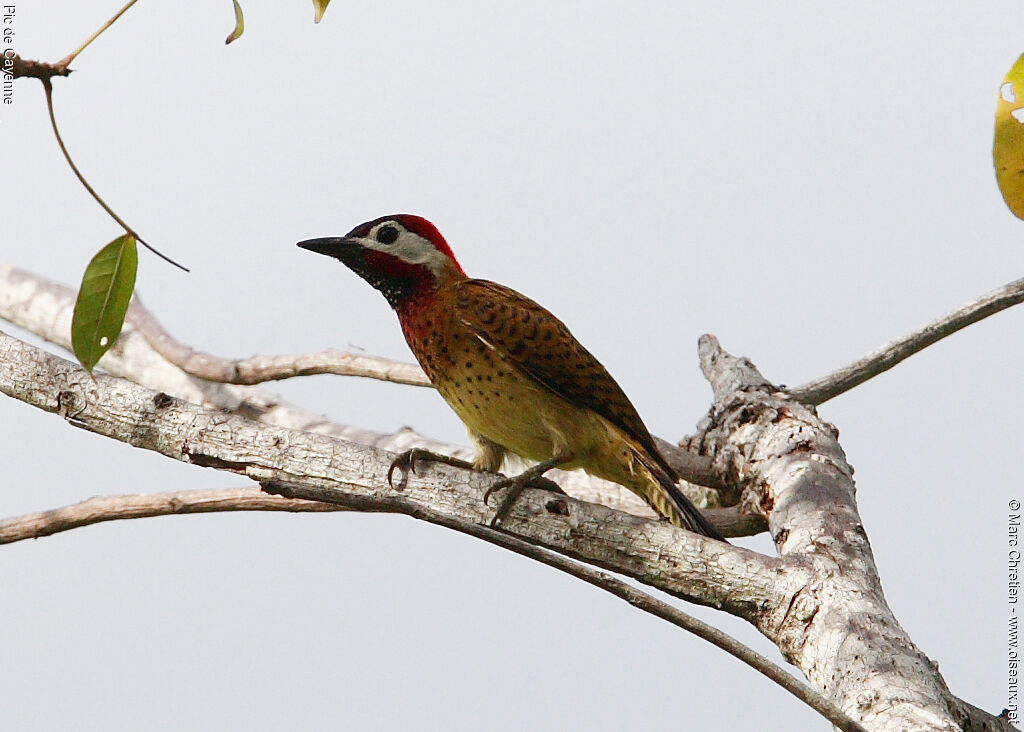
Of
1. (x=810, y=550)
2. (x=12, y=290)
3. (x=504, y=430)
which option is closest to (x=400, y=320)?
(x=504, y=430)

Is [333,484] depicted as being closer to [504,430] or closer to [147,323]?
[504,430]

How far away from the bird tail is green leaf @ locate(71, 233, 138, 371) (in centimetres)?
154

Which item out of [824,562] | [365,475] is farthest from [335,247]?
[824,562]

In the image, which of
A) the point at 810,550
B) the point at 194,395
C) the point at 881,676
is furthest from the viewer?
the point at 194,395

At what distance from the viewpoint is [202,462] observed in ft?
9.50

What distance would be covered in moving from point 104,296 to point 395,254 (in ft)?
4.05

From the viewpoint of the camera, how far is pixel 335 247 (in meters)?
3.63

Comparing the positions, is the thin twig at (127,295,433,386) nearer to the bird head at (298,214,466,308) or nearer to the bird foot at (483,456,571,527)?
the bird head at (298,214,466,308)

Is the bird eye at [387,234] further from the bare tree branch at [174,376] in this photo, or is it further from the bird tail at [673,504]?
the bird tail at [673,504]

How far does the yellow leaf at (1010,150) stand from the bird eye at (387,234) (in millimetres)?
1957

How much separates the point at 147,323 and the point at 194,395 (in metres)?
0.44

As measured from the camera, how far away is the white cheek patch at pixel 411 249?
363cm

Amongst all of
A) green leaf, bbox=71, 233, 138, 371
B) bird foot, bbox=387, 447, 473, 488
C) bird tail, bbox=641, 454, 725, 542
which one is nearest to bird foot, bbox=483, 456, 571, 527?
bird foot, bbox=387, 447, 473, 488

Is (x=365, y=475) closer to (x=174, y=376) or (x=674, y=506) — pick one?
(x=674, y=506)
